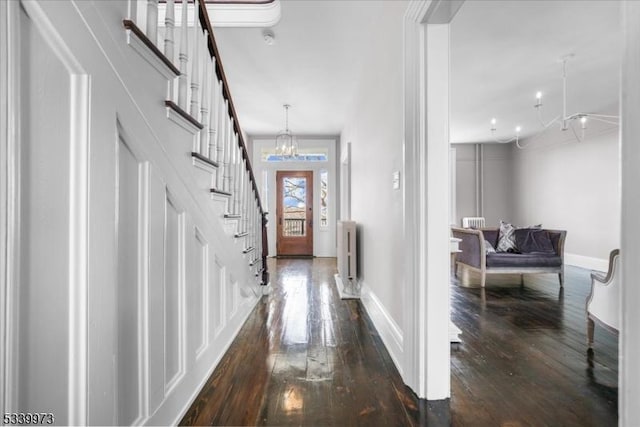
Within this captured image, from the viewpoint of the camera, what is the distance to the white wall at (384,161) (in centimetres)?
187

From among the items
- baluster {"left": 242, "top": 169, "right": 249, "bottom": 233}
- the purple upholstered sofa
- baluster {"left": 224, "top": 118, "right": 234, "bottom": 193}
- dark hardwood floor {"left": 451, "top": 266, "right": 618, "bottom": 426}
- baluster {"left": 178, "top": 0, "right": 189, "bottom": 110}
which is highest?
baluster {"left": 178, "top": 0, "right": 189, "bottom": 110}

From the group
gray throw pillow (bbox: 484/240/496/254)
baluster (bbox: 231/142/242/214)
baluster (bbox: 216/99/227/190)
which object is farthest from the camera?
gray throw pillow (bbox: 484/240/496/254)

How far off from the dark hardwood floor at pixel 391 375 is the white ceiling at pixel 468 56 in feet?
7.23

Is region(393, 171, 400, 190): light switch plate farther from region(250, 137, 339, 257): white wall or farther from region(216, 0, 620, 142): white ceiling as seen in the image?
region(250, 137, 339, 257): white wall

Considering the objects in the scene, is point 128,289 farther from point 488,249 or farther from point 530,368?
point 488,249

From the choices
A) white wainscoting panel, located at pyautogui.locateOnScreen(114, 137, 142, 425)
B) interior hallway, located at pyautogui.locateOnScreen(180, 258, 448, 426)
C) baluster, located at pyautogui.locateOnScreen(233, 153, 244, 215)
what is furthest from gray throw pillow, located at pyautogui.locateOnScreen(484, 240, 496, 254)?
white wainscoting panel, located at pyautogui.locateOnScreen(114, 137, 142, 425)

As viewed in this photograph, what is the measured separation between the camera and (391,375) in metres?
1.66

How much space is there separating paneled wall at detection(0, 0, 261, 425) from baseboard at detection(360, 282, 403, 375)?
118 cm

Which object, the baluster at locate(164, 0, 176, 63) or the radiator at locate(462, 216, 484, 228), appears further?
the radiator at locate(462, 216, 484, 228)

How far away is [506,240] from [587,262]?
2654mm

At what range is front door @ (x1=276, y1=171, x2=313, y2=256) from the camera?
22.8 feet

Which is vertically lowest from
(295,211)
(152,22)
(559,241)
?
(559,241)

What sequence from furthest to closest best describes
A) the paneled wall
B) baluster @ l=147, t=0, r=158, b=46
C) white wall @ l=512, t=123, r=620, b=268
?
white wall @ l=512, t=123, r=620, b=268
baluster @ l=147, t=0, r=158, b=46
the paneled wall

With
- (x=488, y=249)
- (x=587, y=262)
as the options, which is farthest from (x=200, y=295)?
(x=587, y=262)
